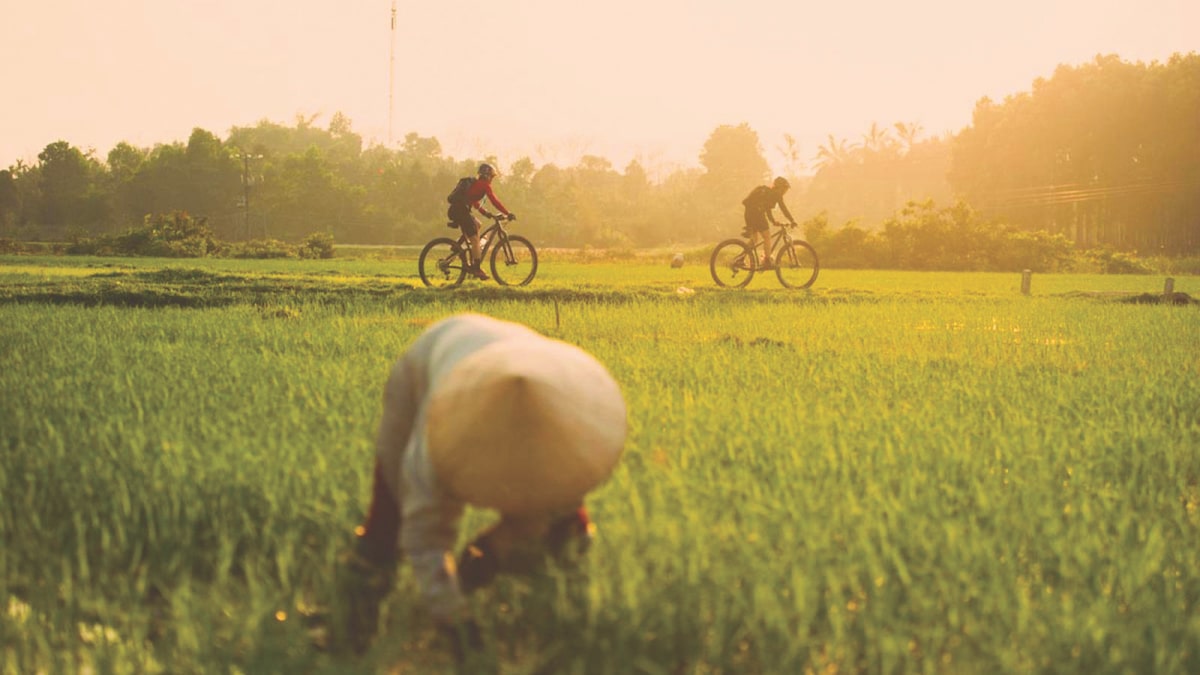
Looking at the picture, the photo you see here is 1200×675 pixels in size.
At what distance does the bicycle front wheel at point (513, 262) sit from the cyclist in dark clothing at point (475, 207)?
240mm

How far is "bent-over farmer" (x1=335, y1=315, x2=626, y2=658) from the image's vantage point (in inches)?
60.9

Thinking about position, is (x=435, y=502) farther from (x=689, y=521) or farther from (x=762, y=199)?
(x=762, y=199)

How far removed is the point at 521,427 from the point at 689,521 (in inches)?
32.3

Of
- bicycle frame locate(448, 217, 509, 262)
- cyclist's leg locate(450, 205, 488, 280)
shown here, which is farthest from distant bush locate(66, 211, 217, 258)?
cyclist's leg locate(450, 205, 488, 280)

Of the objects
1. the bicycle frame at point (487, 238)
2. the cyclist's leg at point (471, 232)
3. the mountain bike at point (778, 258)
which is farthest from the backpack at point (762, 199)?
the cyclist's leg at point (471, 232)

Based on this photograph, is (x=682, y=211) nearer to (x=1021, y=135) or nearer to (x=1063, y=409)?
(x=1021, y=135)

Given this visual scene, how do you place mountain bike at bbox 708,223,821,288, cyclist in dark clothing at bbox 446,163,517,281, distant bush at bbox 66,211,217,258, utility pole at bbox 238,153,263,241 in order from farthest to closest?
utility pole at bbox 238,153,263,241
distant bush at bbox 66,211,217,258
mountain bike at bbox 708,223,821,288
cyclist in dark clothing at bbox 446,163,517,281

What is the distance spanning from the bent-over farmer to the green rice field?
0.27 feet

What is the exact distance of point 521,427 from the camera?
5.04 feet

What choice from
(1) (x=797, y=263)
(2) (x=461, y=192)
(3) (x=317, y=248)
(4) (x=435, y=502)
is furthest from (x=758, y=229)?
(3) (x=317, y=248)

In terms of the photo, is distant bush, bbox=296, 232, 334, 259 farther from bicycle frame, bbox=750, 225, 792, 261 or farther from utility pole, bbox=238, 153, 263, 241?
bicycle frame, bbox=750, 225, 792, 261

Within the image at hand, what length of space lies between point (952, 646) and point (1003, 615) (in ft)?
0.59

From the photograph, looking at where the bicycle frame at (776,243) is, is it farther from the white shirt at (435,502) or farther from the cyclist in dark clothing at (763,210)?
the white shirt at (435,502)

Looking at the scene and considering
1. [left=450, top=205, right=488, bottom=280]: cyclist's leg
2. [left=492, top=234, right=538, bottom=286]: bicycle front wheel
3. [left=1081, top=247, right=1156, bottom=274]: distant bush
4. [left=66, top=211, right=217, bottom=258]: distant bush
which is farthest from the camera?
[left=1081, top=247, right=1156, bottom=274]: distant bush
